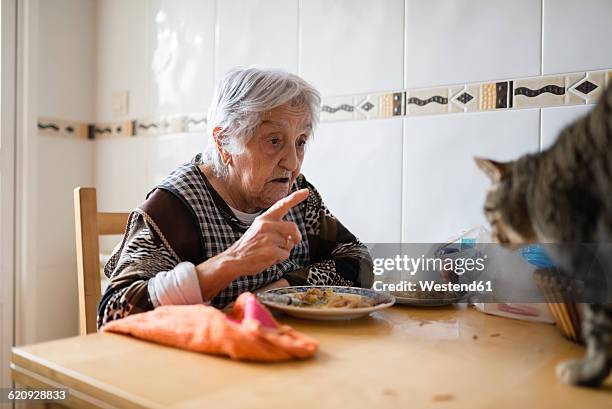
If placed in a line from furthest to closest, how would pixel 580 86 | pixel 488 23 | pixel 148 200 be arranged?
1. pixel 488 23
2. pixel 580 86
3. pixel 148 200

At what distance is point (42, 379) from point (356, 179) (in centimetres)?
121

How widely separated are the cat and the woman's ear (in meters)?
0.86

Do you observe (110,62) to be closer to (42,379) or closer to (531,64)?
(531,64)

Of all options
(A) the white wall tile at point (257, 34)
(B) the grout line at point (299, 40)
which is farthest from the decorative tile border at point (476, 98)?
(A) the white wall tile at point (257, 34)

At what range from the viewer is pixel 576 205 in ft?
1.76

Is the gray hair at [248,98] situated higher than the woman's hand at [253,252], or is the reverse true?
the gray hair at [248,98]

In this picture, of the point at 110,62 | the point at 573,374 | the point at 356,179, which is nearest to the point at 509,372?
the point at 573,374

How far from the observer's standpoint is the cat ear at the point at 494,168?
2.05 ft

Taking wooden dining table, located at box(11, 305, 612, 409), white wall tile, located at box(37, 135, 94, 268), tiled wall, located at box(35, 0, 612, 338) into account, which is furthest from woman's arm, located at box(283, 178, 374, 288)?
white wall tile, located at box(37, 135, 94, 268)

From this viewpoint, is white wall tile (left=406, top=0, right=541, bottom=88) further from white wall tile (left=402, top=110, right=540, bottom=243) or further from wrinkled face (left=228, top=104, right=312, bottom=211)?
wrinkled face (left=228, top=104, right=312, bottom=211)

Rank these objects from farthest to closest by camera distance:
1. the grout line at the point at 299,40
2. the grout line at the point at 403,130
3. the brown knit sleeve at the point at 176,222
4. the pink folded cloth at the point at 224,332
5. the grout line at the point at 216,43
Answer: the grout line at the point at 216,43, the grout line at the point at 299,40, the grout line at the point at 403,130, the brown knit sleeve at the point at 176,222, the pink folded cloth at the point at 224,332

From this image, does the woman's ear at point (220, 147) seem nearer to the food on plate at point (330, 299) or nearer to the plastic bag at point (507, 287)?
the food on plate at point (330, 299)

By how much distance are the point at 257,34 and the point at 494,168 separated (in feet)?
5.07

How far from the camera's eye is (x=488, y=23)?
1.47 meters
